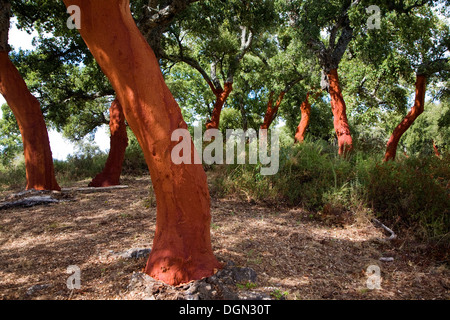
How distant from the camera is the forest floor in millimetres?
2877

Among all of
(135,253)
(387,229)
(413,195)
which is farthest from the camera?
(413,195)

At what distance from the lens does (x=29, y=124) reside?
6.84 metres

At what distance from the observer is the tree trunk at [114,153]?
8.20 m

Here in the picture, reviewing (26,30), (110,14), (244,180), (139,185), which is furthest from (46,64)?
(110,14)

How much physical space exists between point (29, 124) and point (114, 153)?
6.82 feet

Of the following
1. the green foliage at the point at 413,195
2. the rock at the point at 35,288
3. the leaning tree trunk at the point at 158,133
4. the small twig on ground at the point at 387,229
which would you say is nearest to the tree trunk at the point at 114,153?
the rock at the point at 35,288

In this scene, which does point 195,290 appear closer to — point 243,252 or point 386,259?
point 243,252

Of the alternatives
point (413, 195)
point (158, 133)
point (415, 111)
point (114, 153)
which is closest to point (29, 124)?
point (114, 153)

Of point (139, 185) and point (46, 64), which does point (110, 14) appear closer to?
point (139, 185)

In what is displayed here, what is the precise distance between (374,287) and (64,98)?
466 inches

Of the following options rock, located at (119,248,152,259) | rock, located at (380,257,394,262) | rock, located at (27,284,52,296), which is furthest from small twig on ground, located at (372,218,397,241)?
rock, located at (27,284,52,296)

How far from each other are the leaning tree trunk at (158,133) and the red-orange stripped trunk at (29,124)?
17.1ft

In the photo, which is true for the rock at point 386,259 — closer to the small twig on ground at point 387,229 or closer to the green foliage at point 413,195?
the small twig on ground at point 387,229

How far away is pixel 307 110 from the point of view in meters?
14.9
